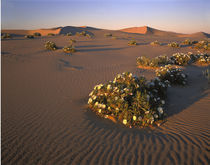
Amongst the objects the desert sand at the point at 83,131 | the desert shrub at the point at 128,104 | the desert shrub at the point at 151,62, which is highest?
the desert shrub at the point at 151,62

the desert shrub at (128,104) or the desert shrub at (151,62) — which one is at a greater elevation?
the desert shrub at (151,62)

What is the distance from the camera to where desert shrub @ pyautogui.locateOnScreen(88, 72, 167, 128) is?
3.53 metres

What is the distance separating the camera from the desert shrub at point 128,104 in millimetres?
3531

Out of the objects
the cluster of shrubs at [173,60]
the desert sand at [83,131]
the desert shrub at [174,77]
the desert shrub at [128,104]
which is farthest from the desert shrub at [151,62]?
the desert shrub at [128,104]

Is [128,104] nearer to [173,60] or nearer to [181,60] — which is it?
[181,60]

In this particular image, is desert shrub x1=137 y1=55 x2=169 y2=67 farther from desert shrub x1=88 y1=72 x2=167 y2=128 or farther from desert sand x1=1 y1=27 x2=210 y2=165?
desert shrub x1=88 y1=72 x2=167 y2=128

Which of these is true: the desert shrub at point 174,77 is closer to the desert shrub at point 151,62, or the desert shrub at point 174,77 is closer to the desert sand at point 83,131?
the desert sand at point 83,131

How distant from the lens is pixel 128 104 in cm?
381

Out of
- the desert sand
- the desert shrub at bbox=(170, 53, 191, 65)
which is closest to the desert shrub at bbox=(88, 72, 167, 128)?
the desert sand

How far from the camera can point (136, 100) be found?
3.71 metres

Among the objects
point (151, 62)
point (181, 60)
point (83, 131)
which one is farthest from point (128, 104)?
point (181, 60)

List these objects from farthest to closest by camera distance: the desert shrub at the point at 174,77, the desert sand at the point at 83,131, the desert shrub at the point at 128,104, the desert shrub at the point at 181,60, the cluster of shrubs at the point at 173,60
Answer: the desert shrub at the point at 181,60 < the cluster of shrubs at the point at 173,60 < the desert shrub at the point at 174,77 < the desert shrub at the point at 128,104 < the desert sand at the point at 83,131

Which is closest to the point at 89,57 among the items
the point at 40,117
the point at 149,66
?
the point at 149,66

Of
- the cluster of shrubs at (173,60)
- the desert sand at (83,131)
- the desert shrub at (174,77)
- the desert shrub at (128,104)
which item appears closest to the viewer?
the desert sand at (83,131)
